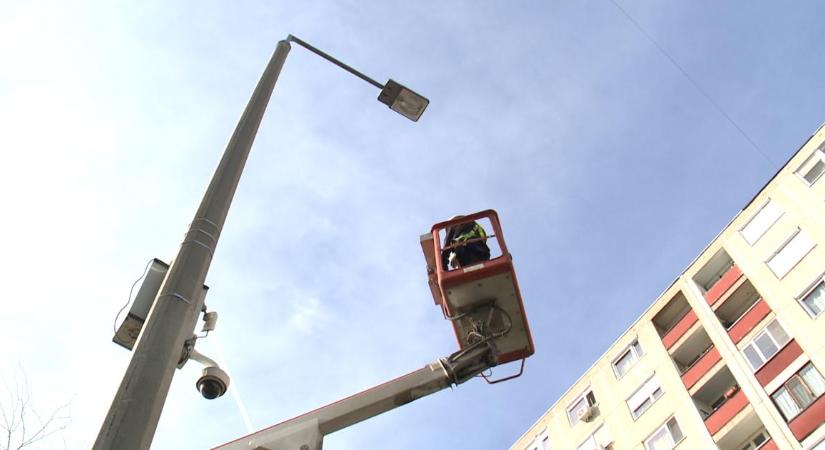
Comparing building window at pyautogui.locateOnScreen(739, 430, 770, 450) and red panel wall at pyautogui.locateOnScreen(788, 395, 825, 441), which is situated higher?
building window at pyautogui.locateOnScreen(739, 430, 770, 450)

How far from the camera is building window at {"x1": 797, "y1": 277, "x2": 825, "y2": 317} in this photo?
23.4 metres

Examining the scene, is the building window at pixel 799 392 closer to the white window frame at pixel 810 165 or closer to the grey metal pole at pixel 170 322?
the white window frame at pixel 810 165

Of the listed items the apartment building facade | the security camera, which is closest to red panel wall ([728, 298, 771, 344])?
the apartment building facade

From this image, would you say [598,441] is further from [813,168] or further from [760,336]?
[813,168]

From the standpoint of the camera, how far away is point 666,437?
86.8 feet

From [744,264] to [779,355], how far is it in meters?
4.64

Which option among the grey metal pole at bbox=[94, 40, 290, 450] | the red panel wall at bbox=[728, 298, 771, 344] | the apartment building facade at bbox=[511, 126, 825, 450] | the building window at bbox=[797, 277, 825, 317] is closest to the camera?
the grey metal pole at bbox=[94, 40, 290, 450]

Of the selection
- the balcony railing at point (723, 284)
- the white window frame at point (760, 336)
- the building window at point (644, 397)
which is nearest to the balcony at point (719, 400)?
the white window frame at point (760, 336)

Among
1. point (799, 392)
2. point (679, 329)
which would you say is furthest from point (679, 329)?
point (799, 392)

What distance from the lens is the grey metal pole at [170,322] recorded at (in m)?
2.47

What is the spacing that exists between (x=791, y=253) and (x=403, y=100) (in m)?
24.0

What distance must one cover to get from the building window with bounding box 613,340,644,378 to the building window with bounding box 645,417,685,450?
4007mm

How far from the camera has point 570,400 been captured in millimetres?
33062

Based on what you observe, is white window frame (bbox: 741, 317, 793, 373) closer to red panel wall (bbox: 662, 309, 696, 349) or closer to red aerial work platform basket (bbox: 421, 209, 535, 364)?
red panel wall (bbox: 662, 309, 696, 349)
